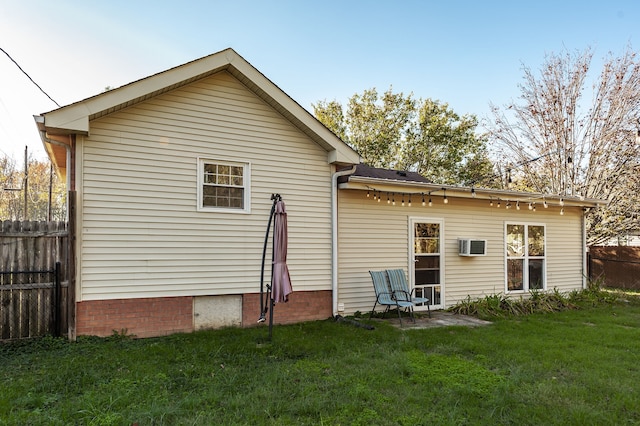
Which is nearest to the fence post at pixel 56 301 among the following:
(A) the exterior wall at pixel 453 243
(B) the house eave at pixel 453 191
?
(A) the exterior wall at pixel 453 243

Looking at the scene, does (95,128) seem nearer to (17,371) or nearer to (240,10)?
(17,371)

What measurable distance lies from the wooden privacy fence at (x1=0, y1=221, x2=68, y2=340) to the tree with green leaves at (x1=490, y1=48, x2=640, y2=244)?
43.6 feet

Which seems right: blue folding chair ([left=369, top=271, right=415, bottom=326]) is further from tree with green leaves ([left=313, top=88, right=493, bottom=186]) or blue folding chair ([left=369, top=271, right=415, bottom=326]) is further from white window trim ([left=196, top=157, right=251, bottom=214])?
tree with green leaves ([left=313, top=88, right=493, bottom=186])

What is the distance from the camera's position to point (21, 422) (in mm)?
2938

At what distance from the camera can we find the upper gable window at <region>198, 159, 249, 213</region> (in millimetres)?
6254

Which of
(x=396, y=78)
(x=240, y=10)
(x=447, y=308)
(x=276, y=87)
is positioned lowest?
(x=447, y=308)

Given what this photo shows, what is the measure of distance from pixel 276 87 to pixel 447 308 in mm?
5763

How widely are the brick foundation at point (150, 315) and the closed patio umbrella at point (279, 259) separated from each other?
143cm

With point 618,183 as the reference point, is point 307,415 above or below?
below

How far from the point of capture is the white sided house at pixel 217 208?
5.53m

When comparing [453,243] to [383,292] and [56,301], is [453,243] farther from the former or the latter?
[56,301]

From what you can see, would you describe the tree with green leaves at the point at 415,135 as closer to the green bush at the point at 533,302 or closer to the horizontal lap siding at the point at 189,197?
the green bush at the point at 533,302

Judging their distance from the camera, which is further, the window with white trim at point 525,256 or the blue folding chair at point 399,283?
the window with white trim at point 525,256

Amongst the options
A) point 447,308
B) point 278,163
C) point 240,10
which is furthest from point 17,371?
point 240,10
